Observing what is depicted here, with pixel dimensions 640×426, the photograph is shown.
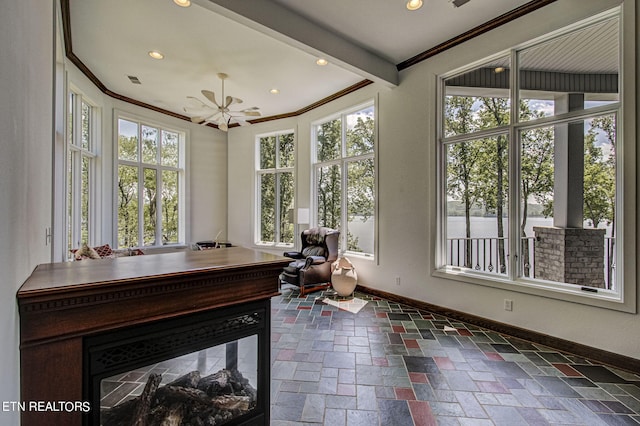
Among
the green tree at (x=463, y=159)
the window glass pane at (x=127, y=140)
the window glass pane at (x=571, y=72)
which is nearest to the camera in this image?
the window glass pane at (x=571, y=72)

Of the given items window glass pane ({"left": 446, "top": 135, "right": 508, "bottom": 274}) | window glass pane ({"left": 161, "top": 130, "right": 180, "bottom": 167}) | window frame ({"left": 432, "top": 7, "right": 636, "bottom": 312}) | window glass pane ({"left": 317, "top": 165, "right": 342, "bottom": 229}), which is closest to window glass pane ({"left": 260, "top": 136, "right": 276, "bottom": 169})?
window glass pane ({"left": 317, "top": 165, "right": 342, "bottom": 229})

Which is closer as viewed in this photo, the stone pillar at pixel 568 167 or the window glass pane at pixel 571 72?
the window glass pane at pixel 571 72

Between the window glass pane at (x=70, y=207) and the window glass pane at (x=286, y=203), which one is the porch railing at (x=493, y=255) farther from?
the window glass pane at (x=70, y=207)

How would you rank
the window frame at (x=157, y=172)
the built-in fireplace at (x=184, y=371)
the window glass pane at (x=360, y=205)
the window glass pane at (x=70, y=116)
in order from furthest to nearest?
the window frame at (x=157, y=172), the window glass pane at (x=360, y=205), the window glass pane at (x=70, y=116), the built-in fireplace at (x=184, y=371)

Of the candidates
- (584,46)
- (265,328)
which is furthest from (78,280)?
(584,46)

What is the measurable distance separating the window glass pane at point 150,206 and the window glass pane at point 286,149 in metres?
2.89

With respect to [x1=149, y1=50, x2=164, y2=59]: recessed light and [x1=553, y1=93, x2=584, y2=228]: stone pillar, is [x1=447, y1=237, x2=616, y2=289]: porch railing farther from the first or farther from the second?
[x1=149, y1=50, x2=164, y2=59]: recessed light

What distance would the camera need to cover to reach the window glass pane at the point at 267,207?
6.91 metres

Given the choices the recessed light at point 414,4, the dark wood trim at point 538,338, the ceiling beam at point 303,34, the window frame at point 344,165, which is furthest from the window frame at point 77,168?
the dark wood trim at point 538,338

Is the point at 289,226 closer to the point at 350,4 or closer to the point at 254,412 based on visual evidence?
the point at 350,4

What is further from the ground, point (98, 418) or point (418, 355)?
point (98, 418)

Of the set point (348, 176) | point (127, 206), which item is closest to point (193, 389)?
point (348, 176)

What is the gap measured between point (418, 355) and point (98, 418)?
2.53 m

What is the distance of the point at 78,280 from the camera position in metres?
1.04
